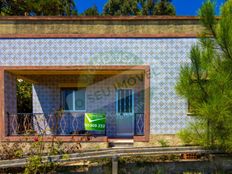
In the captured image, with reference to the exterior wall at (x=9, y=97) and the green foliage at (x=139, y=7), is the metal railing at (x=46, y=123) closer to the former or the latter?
the exterior wall at (x=9, y=97)

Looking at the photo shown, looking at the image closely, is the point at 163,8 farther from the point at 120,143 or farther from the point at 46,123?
the point at 120,143

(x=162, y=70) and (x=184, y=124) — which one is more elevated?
(x=162, y=70)

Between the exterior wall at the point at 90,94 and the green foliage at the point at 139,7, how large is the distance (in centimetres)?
2064

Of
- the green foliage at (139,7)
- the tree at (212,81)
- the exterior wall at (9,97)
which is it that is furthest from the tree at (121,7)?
the tree at (212,81)

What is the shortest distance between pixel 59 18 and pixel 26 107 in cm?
950

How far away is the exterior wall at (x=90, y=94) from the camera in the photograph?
40.3ft

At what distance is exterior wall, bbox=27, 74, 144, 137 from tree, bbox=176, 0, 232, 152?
5.87 metres

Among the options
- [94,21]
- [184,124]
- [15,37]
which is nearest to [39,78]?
[15,37]

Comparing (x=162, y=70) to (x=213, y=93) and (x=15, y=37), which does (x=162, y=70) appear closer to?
(x=213, y=93)

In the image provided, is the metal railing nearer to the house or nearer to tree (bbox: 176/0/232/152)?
the house

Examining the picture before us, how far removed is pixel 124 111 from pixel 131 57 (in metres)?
3.68

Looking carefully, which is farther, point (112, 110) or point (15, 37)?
point (112, 110)

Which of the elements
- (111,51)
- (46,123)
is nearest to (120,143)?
(111,51)

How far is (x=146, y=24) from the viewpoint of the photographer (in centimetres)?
950
